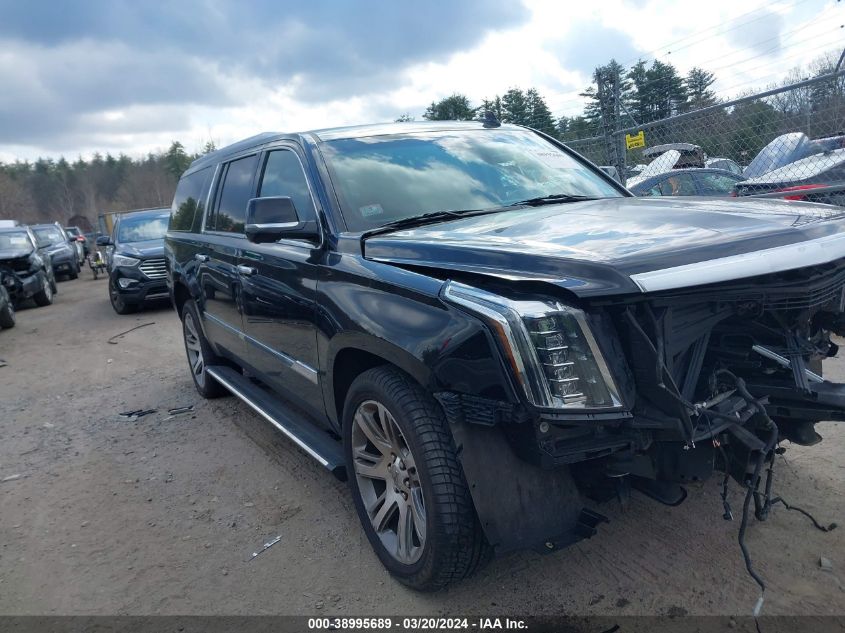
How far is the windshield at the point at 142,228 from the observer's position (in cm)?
1258

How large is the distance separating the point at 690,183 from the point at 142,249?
9.09 m

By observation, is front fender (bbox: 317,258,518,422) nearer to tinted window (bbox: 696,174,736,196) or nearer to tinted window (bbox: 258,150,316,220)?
tinted window (bbox: 258,150,316,220)

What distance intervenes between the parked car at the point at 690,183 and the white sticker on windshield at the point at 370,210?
6022 mm

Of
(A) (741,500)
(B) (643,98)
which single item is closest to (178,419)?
(A) (741,500)

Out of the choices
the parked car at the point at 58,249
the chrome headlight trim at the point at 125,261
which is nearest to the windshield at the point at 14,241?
the chrome headlight trim at the point at 125,261

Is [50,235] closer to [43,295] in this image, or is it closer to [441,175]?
[43,295]

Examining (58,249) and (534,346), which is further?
(58,249)

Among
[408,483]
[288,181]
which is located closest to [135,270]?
[288,181]

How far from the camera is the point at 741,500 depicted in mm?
3309

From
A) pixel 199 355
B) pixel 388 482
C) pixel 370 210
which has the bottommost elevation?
pixel 388 482

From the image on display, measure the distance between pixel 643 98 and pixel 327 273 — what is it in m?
15.9

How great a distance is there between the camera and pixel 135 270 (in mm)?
11578

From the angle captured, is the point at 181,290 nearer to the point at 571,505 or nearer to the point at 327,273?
the point at 327,273

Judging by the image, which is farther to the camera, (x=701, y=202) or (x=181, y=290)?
(x=181, y=290)
